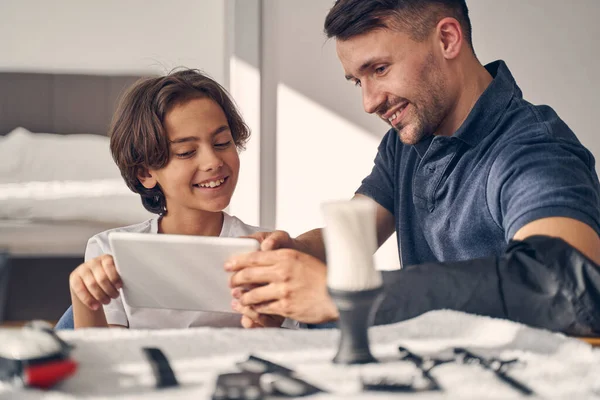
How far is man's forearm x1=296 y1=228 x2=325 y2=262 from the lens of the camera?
1.63 meters

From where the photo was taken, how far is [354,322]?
2.34 ft

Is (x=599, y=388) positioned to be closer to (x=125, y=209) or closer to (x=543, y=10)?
(x=543, y=10)

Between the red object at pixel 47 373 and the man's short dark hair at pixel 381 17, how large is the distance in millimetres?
1156

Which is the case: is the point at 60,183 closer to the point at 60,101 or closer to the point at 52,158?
the point at 52,158

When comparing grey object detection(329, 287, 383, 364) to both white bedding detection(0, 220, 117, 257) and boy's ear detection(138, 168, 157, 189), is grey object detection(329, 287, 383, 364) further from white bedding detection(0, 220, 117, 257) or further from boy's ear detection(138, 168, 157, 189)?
white bedding detection(0, 220, 117, 257)

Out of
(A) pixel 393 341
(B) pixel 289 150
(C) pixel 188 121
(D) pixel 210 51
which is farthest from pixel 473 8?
(A) pixel 393 341

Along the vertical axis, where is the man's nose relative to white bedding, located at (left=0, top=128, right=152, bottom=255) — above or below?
above

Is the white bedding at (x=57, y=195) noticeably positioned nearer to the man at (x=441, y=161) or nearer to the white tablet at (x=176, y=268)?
the man at (x=441, y=161)

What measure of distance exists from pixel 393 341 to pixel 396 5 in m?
1.00

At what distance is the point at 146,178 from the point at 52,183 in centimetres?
165

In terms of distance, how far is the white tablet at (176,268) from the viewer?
1.02 meters

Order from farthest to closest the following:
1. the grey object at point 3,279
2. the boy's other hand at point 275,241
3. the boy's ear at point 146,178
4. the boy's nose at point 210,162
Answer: the grey object at point 3,279, the boy's ear at point 146,178, the boy's nose at point 210,162, the boy's other hand at point 275,241

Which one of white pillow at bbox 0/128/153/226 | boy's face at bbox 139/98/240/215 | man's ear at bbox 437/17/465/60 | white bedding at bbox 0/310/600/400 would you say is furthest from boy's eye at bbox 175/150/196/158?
white pillow at bbox 0/128/153/226

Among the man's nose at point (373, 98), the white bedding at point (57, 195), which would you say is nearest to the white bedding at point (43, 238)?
the white bedding at point (57, 195)
